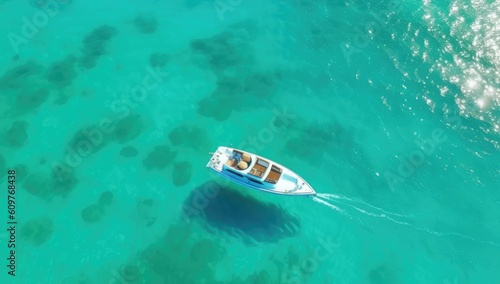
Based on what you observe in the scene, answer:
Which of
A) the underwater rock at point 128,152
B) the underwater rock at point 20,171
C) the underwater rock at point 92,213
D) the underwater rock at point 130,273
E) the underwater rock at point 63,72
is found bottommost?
the underwater rock at point 20,171

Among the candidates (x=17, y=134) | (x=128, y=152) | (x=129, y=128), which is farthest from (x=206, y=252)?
(x=17, y=134)

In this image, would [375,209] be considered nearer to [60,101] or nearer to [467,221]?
[467,221]

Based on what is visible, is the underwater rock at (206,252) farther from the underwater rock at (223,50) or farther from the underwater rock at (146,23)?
the underwater rock at (146,23)

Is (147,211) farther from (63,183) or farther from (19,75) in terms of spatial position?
(19,75)

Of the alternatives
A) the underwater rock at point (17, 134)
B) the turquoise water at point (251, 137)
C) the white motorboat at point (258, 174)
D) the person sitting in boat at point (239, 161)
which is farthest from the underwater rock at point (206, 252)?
the underwater rock at point (17, 134)

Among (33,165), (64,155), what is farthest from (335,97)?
(33,165)

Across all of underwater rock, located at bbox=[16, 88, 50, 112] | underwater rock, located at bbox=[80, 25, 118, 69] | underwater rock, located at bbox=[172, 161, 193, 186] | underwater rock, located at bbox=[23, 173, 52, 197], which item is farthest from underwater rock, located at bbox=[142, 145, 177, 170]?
underwater rock, located at bbox=[80, 25, 118, 69]
